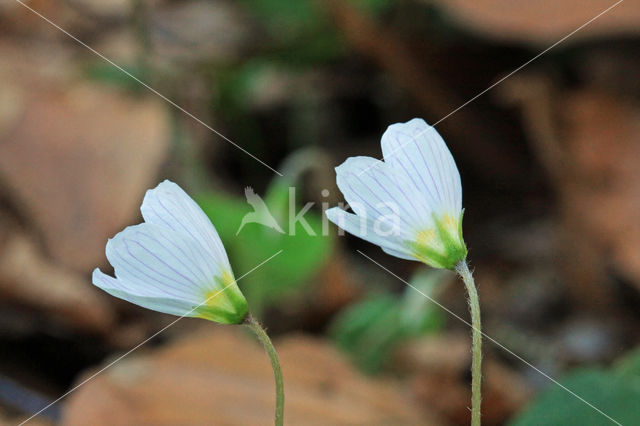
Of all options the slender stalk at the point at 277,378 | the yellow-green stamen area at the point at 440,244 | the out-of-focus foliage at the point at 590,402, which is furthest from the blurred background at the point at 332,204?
the slender stalk at the point at 277,378

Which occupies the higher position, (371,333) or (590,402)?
(590,402)

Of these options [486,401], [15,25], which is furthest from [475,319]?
[15,25]

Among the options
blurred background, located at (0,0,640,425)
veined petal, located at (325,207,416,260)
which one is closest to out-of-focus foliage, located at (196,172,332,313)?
blurred background, located at (0,0,640,425)

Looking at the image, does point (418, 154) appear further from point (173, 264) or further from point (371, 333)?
point (371, 333)

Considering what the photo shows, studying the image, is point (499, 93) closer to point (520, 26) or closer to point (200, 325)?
point (520, 26)

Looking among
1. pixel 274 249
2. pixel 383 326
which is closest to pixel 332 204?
pixel 274 249

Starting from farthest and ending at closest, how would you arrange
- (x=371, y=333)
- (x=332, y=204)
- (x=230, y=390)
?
(x=332, y=204)
(x=371, y=333)
(x=230, y=390)

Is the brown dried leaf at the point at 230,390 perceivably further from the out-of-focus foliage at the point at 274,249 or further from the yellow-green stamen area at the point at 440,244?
the yellow-green stamen area at the point at 440,244

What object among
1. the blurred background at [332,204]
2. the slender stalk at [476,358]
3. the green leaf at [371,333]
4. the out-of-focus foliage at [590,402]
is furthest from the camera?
the green leaf at [371,333]
